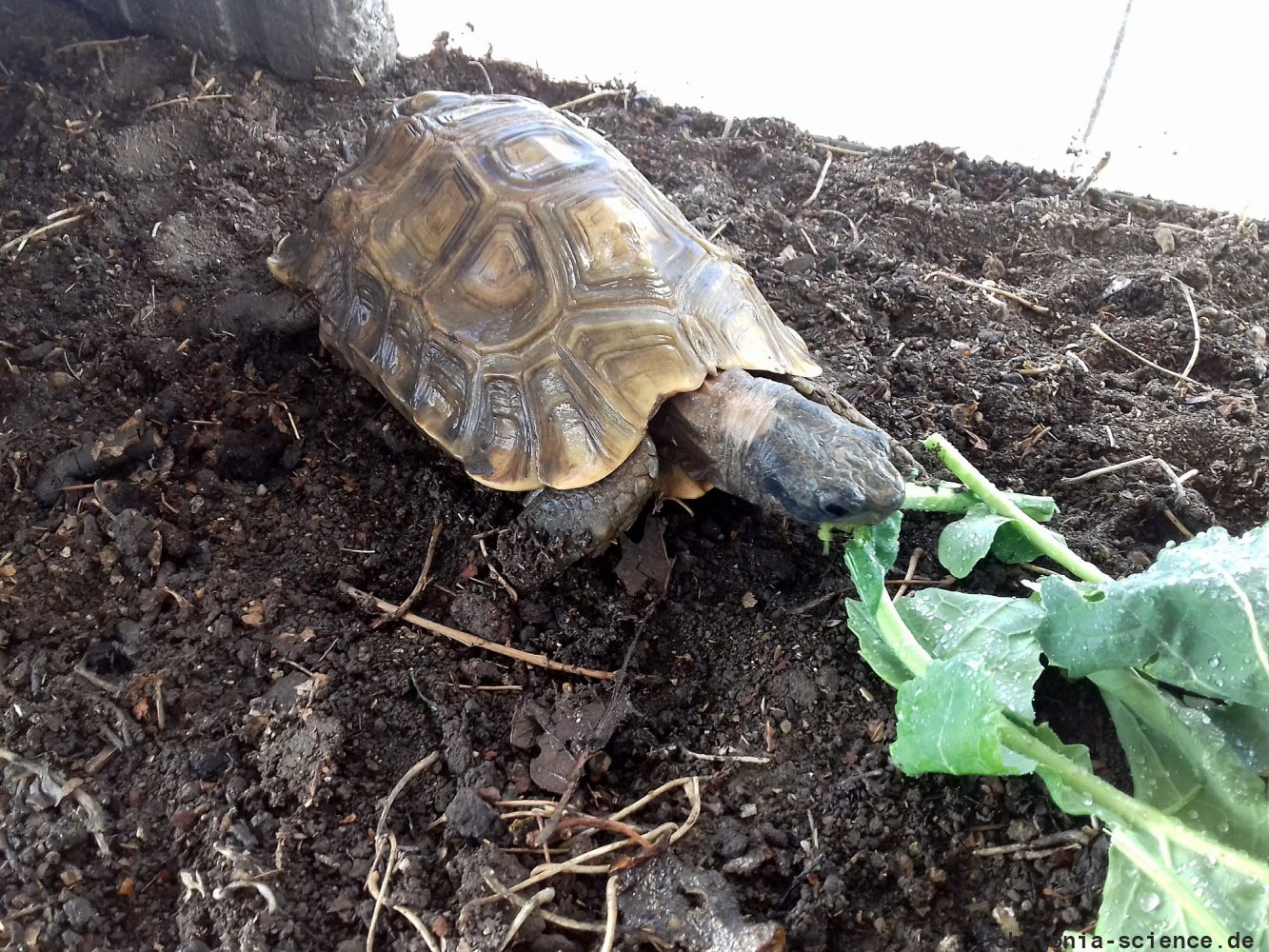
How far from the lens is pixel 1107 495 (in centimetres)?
266

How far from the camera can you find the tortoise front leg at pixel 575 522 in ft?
8.58

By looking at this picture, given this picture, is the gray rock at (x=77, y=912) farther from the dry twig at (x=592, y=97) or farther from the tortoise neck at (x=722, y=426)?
the dry twig at (x=592, y=97)

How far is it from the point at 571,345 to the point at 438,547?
85 centimetres

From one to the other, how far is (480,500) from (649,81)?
2.93 meters

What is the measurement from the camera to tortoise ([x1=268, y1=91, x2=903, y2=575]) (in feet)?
8.53

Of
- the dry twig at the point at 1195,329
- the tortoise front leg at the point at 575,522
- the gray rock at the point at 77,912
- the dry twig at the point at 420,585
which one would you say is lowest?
the gray rock at the point at 77,912

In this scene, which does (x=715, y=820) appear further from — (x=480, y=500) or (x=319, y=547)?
(x=319, y=547)

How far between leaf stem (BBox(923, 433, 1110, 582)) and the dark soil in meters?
0.27

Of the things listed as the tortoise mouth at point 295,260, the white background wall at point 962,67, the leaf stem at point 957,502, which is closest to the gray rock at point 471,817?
Answer: the leaf stem at point 957,502

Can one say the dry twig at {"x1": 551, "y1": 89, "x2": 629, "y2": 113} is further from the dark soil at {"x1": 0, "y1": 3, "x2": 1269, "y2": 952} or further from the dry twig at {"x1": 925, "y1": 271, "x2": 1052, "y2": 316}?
the dry twig at {"x1": 925, "y1": 271, "x2": 1052, "y2": 316}

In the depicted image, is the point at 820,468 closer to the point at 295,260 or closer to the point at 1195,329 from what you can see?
the point at 1195,329

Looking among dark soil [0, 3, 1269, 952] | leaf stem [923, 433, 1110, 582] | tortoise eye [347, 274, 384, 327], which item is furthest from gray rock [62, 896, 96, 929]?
leaf stem [923, 433, 1110, 582]

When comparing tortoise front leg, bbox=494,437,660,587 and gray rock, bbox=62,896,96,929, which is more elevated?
tortoise front leg, bbox=494,437,660,587

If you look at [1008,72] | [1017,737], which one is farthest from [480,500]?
[1008,72]
